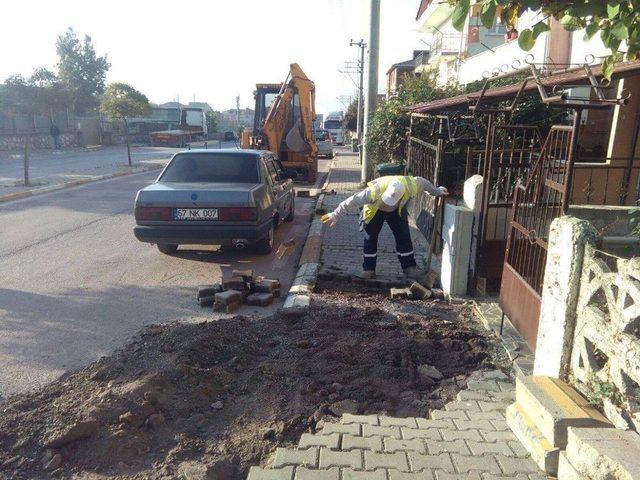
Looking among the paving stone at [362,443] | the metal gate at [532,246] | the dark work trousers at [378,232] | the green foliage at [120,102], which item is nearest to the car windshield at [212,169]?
the dark work trousers at [378,232]

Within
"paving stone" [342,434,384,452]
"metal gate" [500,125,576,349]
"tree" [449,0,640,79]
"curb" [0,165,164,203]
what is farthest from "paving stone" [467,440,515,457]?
"curb" [0,165,164,203]

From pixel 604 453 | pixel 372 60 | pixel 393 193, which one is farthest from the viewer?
pixel 372 60

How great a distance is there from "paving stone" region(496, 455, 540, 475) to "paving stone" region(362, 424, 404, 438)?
549 mm

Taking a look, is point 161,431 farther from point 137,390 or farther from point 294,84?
point 294,84

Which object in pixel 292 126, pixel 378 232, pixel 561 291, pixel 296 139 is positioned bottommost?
pixel 378 232

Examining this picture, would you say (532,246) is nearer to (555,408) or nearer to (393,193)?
(555,408)

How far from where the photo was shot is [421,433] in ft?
10.1

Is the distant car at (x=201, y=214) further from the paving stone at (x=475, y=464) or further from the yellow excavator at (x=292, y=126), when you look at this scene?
the yellow excavator at (x=292, y=126)

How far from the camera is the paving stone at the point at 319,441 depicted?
2893 millimetres

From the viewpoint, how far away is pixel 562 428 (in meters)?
2.70

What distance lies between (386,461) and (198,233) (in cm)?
504

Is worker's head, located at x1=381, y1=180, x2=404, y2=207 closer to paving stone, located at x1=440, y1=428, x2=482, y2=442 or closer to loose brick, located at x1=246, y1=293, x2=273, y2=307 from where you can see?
loose brick, located at x1=246, y1=293, x2=273, y2=307

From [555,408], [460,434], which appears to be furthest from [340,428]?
[555,408]

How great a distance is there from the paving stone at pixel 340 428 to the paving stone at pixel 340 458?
225mm
